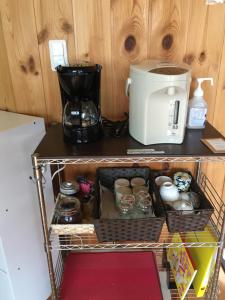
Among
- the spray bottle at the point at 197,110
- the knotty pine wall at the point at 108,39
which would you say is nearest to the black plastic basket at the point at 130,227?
the spray bottle at the point at 197,110

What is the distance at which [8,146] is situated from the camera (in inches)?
40.6

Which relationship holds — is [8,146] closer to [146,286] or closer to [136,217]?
[136,217]

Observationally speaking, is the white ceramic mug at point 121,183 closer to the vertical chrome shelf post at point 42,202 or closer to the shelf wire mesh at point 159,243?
the shelf wire mesh at point 159,243

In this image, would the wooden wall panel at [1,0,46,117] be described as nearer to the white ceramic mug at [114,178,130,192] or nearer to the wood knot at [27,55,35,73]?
the wood knot at [27,55,35,73]

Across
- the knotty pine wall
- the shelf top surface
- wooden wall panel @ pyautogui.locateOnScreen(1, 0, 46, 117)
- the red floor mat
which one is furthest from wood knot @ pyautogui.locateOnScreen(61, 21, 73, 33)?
the red floor mat

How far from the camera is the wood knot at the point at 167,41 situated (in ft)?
3.74

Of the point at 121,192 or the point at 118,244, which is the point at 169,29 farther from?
the point at 118,244

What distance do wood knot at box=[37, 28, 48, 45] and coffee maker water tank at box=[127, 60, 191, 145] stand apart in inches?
17.5

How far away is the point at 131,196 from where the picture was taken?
112cm

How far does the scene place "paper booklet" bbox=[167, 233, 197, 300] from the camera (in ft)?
3.77

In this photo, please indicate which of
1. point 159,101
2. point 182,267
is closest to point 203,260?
point 182,267

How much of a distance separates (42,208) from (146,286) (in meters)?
0.71

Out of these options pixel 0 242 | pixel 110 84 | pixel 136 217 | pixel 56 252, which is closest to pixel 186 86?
pixel 110 84

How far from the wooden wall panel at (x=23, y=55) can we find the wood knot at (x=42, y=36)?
0.06 feet
